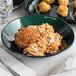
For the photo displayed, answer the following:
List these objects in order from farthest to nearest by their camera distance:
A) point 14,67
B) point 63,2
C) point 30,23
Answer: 1. point 63,2
2. point 30,23
3. point 14,67

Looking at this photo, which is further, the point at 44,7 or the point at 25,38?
the point at 44,7

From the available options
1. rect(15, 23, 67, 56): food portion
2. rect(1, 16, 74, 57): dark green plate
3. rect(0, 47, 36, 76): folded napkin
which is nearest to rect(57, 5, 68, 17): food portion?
rect(1, 16, 74, 57): dark green plate

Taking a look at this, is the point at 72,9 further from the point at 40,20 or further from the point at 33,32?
the point at 33,32

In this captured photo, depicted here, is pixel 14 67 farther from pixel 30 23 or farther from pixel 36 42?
pixel 30 23

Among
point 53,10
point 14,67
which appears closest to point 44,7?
point 53,10

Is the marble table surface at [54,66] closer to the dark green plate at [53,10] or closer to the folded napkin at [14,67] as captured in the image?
the folded napkin at [14,67]

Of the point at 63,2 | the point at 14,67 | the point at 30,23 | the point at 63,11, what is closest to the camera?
the point at 14,67
